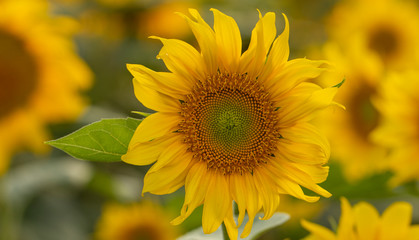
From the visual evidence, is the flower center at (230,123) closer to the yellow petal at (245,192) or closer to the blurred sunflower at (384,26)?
the yellow petal at (245,192)

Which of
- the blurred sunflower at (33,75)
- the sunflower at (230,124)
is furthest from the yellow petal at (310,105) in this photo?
the blurred sunflower at (33,75)

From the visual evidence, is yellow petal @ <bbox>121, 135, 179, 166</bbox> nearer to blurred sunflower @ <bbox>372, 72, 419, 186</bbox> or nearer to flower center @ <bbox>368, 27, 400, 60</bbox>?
blurred sunflower @ <bbox>372, 72, 419, 186</bbox>

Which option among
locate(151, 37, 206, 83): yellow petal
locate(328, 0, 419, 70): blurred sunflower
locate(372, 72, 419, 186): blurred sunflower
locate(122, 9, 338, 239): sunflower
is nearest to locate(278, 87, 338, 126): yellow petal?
locate(122, 9, 338, 239): sunflower

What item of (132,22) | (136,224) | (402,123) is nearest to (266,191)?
(402,123)

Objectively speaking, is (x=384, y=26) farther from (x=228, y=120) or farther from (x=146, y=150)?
(x=146, y=150)

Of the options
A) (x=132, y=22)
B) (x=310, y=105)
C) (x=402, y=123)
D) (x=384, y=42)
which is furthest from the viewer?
(x=132, y=22)

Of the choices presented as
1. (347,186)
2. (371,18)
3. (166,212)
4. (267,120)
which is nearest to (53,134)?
(166,212)

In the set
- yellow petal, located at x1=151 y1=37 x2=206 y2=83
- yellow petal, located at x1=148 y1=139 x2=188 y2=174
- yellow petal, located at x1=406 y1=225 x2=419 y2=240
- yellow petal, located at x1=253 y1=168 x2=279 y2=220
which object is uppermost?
yellow petal, located at x1=151 y1=37 x2=206 y2=83
